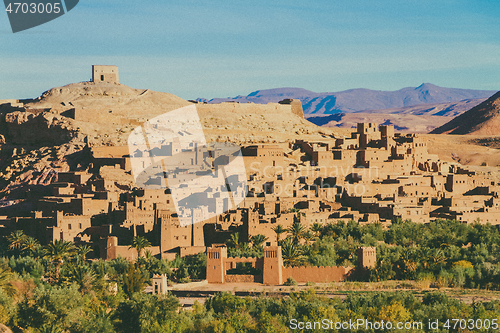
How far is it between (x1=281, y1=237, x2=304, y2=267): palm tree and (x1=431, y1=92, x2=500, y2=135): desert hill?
77141mm

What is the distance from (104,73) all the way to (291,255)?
3813 centimetres

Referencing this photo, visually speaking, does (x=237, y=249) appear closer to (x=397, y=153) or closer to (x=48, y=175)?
(x=48, y=175)

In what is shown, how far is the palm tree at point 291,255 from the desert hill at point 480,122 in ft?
253

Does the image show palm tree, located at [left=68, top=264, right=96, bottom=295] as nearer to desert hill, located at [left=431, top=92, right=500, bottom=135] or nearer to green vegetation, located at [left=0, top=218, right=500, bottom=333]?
green vegetation, located at [left=0, top=218, right=500, bottom=333]

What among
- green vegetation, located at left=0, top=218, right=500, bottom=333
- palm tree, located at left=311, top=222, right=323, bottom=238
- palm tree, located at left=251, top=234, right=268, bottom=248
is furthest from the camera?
palm tree, located at left=311, top=222, right=323, bottom=238

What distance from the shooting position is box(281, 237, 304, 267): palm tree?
3834 cm

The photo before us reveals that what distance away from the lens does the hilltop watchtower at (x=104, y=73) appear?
71438 millimetres

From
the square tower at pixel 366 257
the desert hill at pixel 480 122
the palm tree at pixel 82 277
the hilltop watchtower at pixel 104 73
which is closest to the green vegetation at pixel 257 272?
the palm tree at pixel 82 277

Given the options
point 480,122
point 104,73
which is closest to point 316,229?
point 104,73

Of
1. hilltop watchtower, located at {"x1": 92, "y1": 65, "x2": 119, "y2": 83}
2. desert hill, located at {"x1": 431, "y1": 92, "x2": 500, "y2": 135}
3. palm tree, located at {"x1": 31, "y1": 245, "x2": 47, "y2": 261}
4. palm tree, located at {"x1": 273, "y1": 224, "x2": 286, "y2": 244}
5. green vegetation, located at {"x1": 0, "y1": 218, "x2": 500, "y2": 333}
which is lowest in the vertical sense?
green vegetation, located at {"x1": 0, "y1": 218, "x2": 500, "y2": 333}

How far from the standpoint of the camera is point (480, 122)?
116938 mm

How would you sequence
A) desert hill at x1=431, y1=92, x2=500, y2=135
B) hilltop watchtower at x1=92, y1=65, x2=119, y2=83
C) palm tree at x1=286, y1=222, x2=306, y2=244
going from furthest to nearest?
desert hill at x1=431, y1=92, x2=500, y2=135
hilltop watchtower at x1=92, y1=65, x2=119, y2=83
palm tree at x1=286, y1=222, x2=306, y2=244

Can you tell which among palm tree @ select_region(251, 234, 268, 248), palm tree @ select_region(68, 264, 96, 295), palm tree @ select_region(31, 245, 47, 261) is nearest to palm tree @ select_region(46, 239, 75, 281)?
palm tree @ select_region(31, 245, 47, 261)

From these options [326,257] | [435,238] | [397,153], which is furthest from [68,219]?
[397,153]
